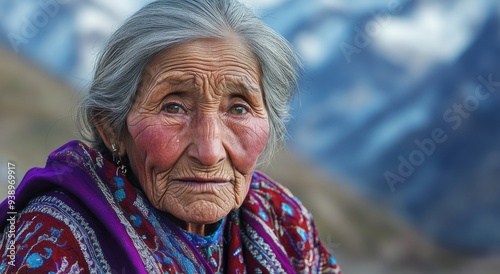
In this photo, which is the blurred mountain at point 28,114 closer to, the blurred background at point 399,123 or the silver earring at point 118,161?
the blurred background at point 399,123

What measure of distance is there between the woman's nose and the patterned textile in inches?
10.5

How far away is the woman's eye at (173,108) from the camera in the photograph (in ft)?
8.18

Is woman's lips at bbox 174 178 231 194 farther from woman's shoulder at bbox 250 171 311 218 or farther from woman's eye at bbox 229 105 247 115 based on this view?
woman's shoulder at bbox 250 171 311 218

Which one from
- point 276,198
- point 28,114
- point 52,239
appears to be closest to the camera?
point 52,239

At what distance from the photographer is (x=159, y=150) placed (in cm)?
247

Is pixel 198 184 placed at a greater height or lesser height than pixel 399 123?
lesser

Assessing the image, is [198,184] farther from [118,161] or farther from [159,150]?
[118,161]

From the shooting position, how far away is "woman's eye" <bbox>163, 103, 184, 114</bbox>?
249 cm

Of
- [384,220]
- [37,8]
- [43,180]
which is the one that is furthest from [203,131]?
[384,220]

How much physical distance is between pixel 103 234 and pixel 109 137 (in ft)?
1.21

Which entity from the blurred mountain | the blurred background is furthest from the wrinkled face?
the blurred background

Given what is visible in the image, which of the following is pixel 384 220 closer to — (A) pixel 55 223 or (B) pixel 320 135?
(B) pixel 320 135

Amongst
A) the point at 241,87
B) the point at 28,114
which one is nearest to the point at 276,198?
the point at 241,87

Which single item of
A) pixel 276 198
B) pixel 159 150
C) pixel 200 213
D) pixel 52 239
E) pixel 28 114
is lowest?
pixel 52 239
